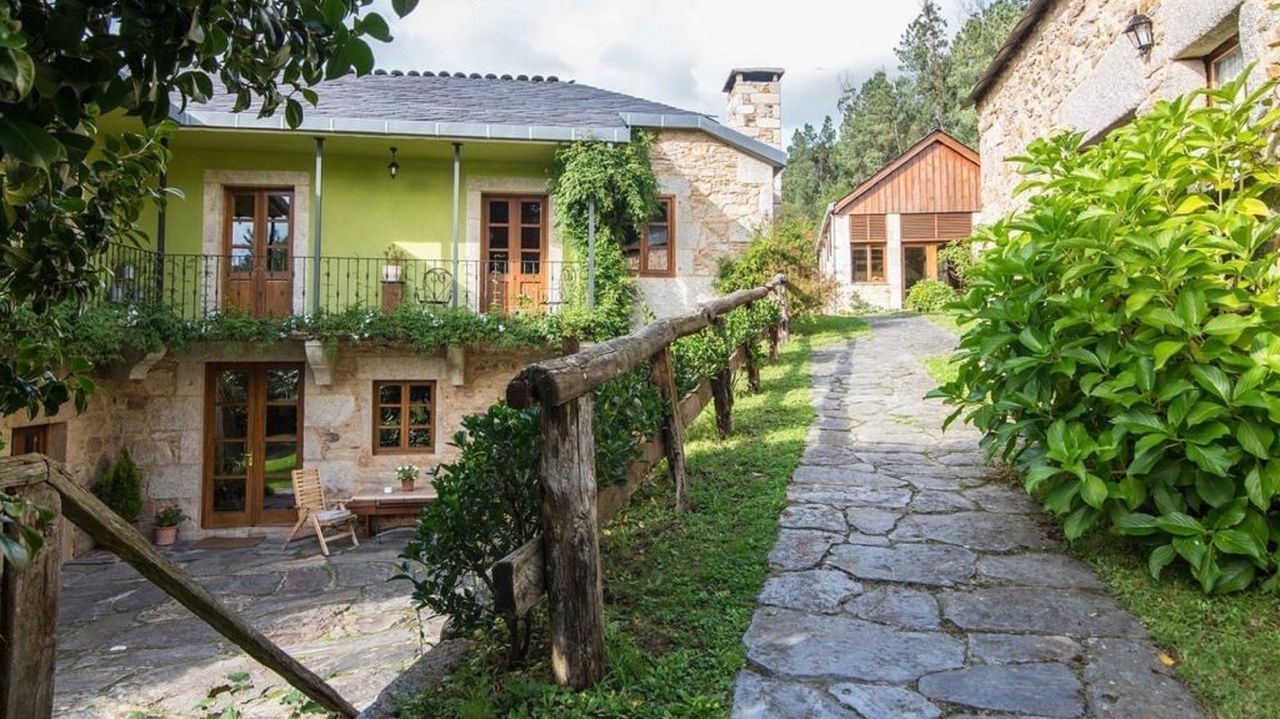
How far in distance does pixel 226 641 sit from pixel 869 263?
17910 mm

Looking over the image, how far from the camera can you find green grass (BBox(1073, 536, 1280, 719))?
1.87m

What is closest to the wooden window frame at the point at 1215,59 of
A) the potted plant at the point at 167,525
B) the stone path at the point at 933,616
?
the stone path at the point at 933,616

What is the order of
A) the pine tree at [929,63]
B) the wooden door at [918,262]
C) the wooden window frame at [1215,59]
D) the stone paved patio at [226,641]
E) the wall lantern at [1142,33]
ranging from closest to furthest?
the wooden window frame at [1215,59] < the stone paved patio at [226,641] < the wall lantern at [1142,33] < the wooden door at [918,262] < the pine tree at [929,63]

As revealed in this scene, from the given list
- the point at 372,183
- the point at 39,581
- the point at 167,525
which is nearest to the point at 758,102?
the point at 372,183

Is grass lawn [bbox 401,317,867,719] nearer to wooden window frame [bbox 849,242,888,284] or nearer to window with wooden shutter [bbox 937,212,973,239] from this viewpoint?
wooden window frame [bbox 849,242,888,284]

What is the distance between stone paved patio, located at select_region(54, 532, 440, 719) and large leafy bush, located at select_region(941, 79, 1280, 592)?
9.63ft

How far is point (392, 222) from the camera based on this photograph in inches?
395

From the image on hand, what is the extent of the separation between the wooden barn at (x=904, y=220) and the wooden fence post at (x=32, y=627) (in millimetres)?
18964

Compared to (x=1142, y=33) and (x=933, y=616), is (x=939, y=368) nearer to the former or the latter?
(x=1142, y=33)

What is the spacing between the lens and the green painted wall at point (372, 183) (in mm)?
9586

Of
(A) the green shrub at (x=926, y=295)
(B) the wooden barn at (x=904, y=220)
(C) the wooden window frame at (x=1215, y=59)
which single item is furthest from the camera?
(B) the wooden barn at (x=904, y=220)

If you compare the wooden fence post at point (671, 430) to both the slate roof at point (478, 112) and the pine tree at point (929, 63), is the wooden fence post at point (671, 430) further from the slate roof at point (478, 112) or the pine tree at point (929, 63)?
the pine tree at point (929, 63)

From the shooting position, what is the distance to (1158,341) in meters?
2.54

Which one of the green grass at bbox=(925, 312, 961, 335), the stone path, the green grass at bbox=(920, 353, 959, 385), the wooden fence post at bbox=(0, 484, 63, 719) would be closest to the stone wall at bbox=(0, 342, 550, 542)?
the green grass at bbox=(920, 353, 959, 385)
